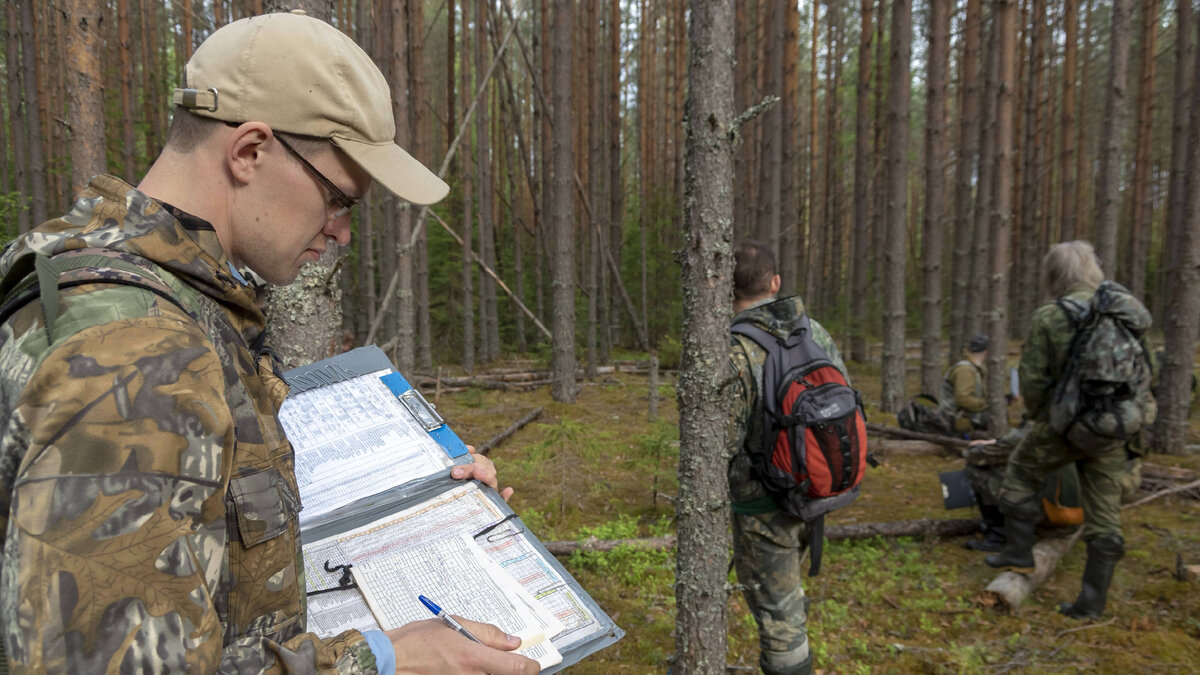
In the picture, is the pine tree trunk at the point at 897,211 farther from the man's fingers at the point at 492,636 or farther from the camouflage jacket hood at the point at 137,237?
the camouflage jacket hood at the point at 137,237

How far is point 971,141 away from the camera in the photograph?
1063 cm

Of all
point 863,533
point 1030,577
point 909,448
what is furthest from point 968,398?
point 1030,577

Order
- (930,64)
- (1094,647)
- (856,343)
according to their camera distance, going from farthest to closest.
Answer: (856,343) < (930,64) < (1094,647)

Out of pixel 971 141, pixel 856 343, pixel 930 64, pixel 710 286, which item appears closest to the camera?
pixel 710 286

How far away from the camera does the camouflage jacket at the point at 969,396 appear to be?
26.2ft

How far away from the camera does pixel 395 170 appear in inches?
52.3

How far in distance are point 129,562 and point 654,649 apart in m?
3.80

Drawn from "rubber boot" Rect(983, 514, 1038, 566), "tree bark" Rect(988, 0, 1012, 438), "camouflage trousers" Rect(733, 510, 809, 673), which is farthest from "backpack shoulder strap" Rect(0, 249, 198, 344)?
"tree bark" Rect(988, 0, 1012, 438)

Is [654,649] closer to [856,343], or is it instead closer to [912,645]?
[912,645]

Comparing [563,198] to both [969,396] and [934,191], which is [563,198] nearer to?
[934,191]

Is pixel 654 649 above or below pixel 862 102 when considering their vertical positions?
below

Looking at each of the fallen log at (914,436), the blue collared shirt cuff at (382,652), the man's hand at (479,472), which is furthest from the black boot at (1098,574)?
the blue collared shirt cuff at (382,652)

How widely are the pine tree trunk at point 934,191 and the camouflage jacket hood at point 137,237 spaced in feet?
32.9

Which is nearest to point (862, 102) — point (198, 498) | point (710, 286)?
point (710, 286)
